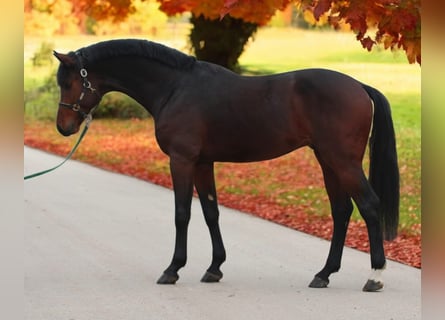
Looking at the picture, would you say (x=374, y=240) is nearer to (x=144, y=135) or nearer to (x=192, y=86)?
(x=192, y=86)

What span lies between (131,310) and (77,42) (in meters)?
33.7

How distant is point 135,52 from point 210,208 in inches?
51.6

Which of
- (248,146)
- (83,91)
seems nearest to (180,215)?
(248,146)

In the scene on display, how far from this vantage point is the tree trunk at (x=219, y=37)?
2116cm

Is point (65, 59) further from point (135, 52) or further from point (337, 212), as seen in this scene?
point (337, 212)

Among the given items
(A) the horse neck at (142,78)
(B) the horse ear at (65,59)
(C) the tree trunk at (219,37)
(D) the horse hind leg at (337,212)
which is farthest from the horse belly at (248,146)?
(C) the tree trunk at (219,37)

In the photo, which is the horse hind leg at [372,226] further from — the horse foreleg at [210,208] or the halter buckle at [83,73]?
the halter buckle at [83,73]

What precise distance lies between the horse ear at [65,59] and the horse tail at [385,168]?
2.15 metres

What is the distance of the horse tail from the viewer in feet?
21.5

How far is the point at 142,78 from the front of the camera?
6.81m

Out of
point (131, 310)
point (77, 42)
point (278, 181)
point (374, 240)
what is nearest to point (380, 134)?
point (374, 240)

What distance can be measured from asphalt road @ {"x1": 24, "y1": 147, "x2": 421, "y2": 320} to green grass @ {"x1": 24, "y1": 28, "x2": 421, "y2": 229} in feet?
6.72

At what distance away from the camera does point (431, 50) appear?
1.40m

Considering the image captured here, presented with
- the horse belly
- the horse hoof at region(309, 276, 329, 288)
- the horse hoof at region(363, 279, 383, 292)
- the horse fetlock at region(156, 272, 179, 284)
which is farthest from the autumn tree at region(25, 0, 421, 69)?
the horse fetlock at region(156, 272, 179, 284)
